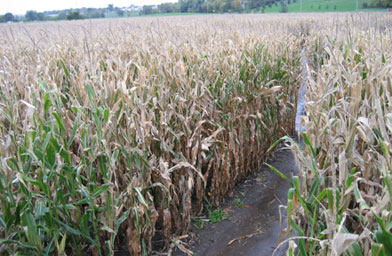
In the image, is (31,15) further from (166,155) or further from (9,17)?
(166,155)

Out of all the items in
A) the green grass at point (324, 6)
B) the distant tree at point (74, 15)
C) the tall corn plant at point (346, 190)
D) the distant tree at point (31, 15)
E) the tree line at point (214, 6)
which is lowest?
the tall corn plant at point (346, 190)

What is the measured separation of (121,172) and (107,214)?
0.32 metres

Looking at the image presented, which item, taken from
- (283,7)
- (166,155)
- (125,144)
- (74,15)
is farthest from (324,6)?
(74,15)

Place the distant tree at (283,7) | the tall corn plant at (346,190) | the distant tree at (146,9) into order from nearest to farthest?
1. the tall corn plant at (346,190)
2. the distant tree at (146,9)
3. the distant tree at (283,7)

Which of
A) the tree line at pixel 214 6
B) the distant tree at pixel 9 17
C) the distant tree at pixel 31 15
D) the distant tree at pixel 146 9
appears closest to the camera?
the distant tree at pixel 9 17

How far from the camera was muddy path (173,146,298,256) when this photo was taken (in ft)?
9.21

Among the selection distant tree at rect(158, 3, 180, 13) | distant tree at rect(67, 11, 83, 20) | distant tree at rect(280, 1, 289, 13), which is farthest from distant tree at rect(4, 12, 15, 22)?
distant tree at rect(280, 1, 289, 13)

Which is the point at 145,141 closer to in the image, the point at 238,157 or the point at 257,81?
the point at 238,157

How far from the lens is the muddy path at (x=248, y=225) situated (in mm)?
2809

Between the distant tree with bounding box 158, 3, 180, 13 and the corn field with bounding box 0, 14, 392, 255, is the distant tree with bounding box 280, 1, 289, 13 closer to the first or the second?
the distant tree with bounding box 158, 3, 180, 13

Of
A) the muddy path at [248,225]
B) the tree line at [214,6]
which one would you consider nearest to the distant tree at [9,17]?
the tree line at [214,6]

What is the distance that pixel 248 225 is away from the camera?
3.12 meters

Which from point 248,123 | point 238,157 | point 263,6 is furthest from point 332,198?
point 263,6

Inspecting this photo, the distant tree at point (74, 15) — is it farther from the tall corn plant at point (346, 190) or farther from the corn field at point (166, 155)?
the tall corn plant at point (346, 190)
